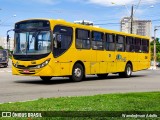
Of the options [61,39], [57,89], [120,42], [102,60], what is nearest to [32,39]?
[61,39]

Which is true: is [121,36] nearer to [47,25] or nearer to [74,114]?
[47,25]

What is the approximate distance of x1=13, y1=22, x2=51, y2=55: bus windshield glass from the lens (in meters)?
20.1

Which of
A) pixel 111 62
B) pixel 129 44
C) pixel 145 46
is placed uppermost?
pixel 129 44

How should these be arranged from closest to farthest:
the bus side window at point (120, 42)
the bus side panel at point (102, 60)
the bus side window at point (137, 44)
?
the bus side panel at point (102, 60) < the bus side window at point (120, 42) < the bus side window at point (137, 44)

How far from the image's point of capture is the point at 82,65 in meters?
22.9

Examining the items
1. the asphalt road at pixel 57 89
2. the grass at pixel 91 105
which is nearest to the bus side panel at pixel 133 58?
the asphalt road at pixel 57 89

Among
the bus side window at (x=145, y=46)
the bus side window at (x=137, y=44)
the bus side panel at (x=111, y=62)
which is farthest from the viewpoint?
the bus side window at (x=145, y=46)

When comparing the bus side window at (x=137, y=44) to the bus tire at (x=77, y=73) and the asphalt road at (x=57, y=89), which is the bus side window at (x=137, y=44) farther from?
the asphalt road at (x=57, y=89)

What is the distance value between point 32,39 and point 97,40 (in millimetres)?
4953

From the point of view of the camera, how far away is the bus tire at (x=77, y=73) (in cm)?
2196

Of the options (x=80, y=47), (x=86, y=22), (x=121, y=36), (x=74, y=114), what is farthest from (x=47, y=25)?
(x=74, y=114)

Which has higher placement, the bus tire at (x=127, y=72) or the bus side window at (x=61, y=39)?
the bus side window at (x=61, y=39)

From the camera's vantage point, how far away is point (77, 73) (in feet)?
72.6

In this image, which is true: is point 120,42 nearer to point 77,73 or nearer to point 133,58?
point 133,58
